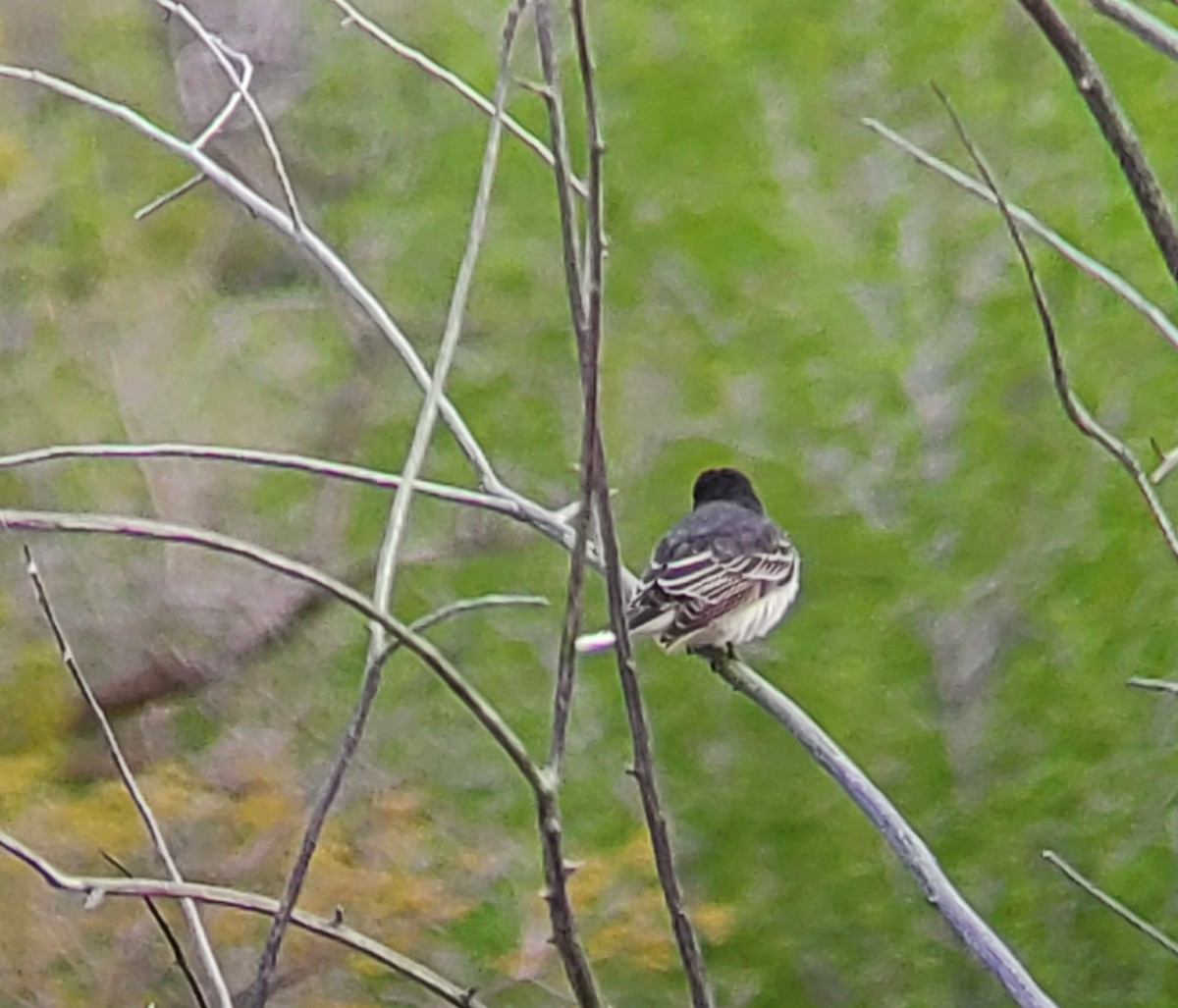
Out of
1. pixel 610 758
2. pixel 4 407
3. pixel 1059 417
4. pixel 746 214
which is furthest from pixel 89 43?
pixel 1059 417

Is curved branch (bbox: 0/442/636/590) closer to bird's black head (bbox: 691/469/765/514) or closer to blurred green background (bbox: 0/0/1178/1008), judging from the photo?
bird's black head (bbox: 691/469/765/514)

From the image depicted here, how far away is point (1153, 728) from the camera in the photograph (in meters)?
1.96

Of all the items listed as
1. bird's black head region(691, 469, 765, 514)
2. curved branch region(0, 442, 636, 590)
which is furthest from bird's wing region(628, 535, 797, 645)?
curved branch region(0, 442, 636, 590)

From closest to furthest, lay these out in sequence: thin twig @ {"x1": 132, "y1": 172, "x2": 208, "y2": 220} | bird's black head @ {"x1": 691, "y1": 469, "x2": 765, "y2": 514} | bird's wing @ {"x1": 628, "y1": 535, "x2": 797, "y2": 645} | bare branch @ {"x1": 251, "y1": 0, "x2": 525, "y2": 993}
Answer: bare branch @ {"x1": 251, "y1": 0, "x2": 525, "y2": 993} → thin twig @ {"x1": 132, "y1": 172, "x2": 208, "y2": 220} → bird's wing @ {"x1": 628, "y1": 535, "x2": 797, "y2": 645} → bird's black head @ {"x1": 691, "y1": 469, "x2": 765, "y2": 514}

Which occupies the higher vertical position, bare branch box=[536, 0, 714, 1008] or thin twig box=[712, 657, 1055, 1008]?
bare branch box=[536, 0, 714, 1008]

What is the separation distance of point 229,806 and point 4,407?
0.52 meters

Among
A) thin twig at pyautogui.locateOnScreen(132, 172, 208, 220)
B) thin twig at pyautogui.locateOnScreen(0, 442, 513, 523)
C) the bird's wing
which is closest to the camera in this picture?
thin twig at pyautogui.locateOnScreen(0, 442, 513, 523)

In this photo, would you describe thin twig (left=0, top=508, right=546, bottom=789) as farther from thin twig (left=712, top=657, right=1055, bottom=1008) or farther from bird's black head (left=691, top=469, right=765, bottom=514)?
bird's black head (left=691, top=469, right=765, bottom=514)

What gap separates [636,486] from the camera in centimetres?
191

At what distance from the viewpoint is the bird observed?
4.90 ft

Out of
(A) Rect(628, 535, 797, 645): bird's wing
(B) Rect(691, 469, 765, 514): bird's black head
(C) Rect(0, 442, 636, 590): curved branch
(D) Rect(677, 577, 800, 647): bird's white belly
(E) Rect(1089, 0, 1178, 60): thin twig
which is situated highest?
(E) Rect(1089, 0, 1178, 60): thin twig

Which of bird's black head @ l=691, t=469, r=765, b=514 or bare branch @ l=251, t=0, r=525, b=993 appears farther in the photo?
bird's black head @ l=691, t=469, r=765, b=514

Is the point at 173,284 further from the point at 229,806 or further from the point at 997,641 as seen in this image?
the point at 997,641

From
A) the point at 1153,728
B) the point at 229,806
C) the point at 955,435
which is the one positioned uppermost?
the point at 955,435
